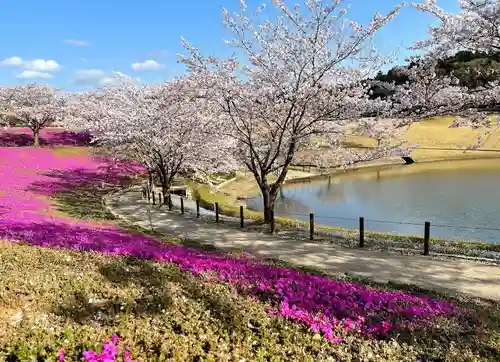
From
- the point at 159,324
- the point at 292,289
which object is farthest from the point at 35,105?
the point at 159,324

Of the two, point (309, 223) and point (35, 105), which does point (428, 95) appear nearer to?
point (309, 223)

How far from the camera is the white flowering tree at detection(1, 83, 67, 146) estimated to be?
176ft

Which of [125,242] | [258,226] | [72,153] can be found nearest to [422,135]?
[72,153]

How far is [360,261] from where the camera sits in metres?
13.8

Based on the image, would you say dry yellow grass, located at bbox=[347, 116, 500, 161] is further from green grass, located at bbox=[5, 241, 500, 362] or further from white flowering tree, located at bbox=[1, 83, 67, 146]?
green grass, located at bbox=[5, 241, 500, 362]

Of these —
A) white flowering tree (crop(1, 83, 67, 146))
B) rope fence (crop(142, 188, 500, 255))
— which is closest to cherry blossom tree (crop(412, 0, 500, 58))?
rope fence (crop(142, 188, 500, 255))

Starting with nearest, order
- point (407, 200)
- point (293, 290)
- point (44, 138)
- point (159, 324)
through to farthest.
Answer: point (159, 324)
point (293, 290)
point (407, 200)
point (44, 138)

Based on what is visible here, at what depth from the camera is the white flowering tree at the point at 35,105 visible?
5359cm

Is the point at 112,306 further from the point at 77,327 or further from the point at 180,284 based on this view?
the point at 180,284

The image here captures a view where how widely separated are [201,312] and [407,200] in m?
29.0

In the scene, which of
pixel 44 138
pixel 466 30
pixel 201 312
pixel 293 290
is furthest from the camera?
pixel 44 138

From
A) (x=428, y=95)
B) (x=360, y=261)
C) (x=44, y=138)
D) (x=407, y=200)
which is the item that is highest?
(x=44, y=138)

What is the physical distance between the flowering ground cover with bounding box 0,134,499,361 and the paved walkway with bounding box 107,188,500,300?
255 centimetres

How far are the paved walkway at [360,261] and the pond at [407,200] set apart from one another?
Result: 367cm
